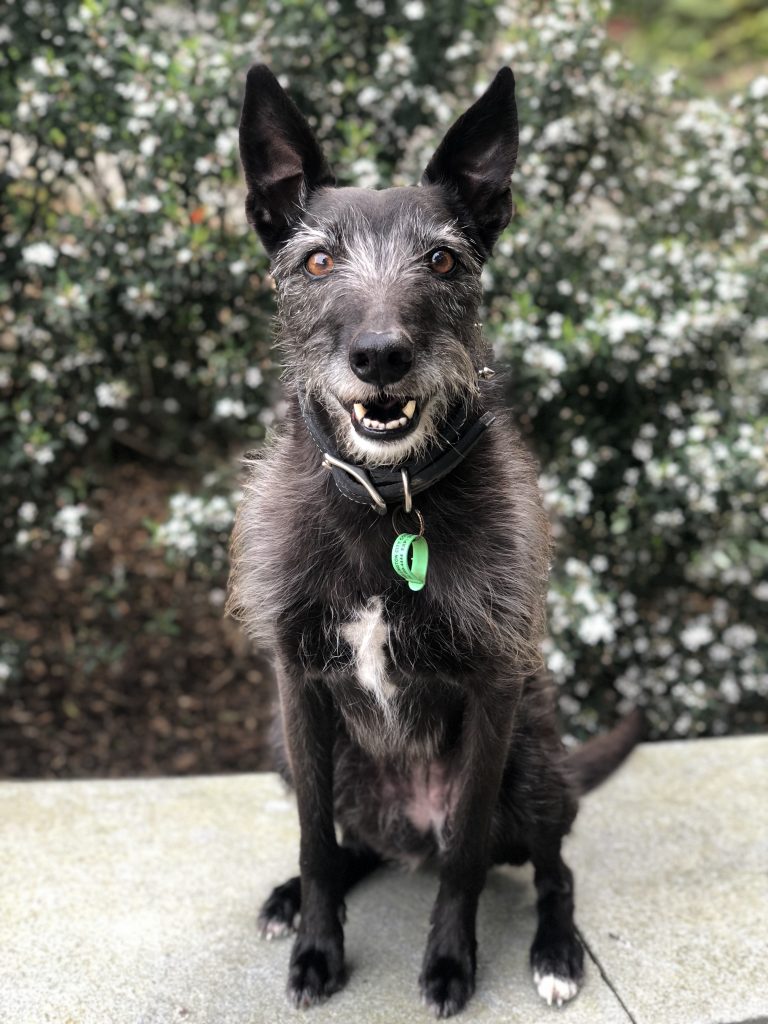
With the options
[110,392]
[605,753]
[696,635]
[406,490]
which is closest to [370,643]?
[406,490]

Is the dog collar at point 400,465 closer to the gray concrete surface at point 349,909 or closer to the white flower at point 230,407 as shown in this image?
the gray concrete surface at point 349,909

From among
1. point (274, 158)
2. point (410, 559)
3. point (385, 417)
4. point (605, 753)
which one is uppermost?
point (274, 158)

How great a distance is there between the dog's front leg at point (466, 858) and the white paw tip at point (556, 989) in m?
0.19

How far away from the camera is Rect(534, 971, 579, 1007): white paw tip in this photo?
275cm

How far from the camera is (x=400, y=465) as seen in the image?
99.5 inches

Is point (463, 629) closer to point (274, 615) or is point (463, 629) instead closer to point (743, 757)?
point (274, 615)

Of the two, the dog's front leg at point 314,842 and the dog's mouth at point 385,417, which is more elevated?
the dog's mouth at point 385,417

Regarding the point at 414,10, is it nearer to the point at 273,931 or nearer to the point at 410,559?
the point at 410,559

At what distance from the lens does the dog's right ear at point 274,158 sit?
8.30 ft

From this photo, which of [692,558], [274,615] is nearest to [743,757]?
[692,558]

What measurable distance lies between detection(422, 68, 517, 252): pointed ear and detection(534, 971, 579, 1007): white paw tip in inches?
76.3

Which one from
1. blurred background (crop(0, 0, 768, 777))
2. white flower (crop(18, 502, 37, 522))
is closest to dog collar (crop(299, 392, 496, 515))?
blurred background (crop(0, 0, 768, 777))

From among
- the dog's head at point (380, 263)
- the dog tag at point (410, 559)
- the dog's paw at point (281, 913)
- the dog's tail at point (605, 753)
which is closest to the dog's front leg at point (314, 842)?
the dog's paw at point (281, 913)

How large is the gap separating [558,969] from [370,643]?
1035 millimetres
